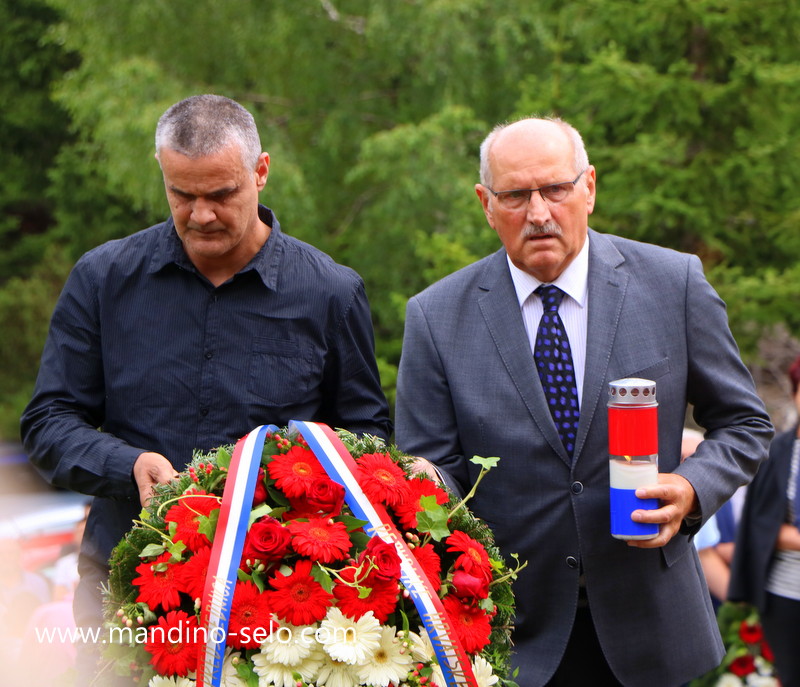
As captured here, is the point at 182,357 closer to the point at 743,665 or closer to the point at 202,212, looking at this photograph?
the point at 202,212

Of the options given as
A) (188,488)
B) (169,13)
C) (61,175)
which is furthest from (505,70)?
(188,488)

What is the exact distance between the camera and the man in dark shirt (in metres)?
3.07

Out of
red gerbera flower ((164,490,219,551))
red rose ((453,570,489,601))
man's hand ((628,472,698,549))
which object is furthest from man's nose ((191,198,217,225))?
man's hand ((628,472,698,549))

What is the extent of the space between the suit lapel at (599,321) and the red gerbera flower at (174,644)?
1.27 meters

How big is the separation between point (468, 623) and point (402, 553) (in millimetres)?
220

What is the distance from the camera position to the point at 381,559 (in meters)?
2.33

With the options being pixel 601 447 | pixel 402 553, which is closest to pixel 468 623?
pixel 402 553

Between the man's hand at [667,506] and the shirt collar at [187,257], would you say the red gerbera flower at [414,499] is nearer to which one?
the man's hand at [667,506]

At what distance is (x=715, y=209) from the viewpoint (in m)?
Result: 9.38

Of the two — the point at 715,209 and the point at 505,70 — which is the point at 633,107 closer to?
the point at 715,209

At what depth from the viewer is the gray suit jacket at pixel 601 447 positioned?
316 centimetres

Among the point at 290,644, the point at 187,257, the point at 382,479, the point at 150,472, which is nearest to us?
the point at 290,644

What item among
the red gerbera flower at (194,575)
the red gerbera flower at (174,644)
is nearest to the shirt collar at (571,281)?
the red gerbera flower at (194,575)

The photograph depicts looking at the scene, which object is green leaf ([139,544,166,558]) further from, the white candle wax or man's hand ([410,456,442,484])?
the white candle wax
